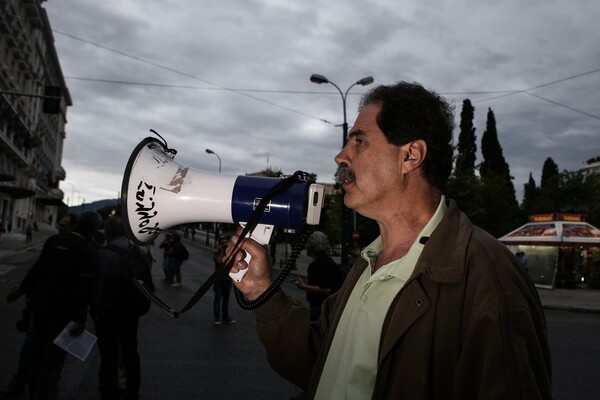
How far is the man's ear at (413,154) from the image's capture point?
60.4 inches

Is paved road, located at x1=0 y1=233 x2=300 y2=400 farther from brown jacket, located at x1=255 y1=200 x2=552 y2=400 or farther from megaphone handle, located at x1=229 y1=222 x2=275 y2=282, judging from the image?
brown jacket, located at x1=255 y1=200 x2=552 y2=400

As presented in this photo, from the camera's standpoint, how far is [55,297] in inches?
143

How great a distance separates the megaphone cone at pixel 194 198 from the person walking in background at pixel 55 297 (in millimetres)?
2404

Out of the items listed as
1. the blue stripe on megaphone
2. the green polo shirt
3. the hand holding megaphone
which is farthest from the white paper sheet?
the green polo shirt

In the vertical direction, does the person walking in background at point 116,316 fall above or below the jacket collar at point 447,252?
below

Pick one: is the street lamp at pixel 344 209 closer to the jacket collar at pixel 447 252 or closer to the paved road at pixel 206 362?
the paved road at pixel 206 362

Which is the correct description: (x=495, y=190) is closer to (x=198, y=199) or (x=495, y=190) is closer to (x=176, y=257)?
(x=176, y=257)

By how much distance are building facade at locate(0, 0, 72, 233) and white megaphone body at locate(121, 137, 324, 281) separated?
93.3 feet

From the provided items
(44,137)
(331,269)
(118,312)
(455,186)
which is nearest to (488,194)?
(455,186)

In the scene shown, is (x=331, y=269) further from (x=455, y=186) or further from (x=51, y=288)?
(x=455, y=186)

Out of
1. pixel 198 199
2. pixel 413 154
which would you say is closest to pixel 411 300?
pixel 413 154

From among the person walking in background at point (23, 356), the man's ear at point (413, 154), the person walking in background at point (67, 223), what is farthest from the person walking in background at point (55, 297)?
the man's ear at point (413, 154)

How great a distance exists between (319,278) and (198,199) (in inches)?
148

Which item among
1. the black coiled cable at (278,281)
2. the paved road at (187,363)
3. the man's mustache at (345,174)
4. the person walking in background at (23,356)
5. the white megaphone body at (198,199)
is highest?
the man's mustache at (345,174)
